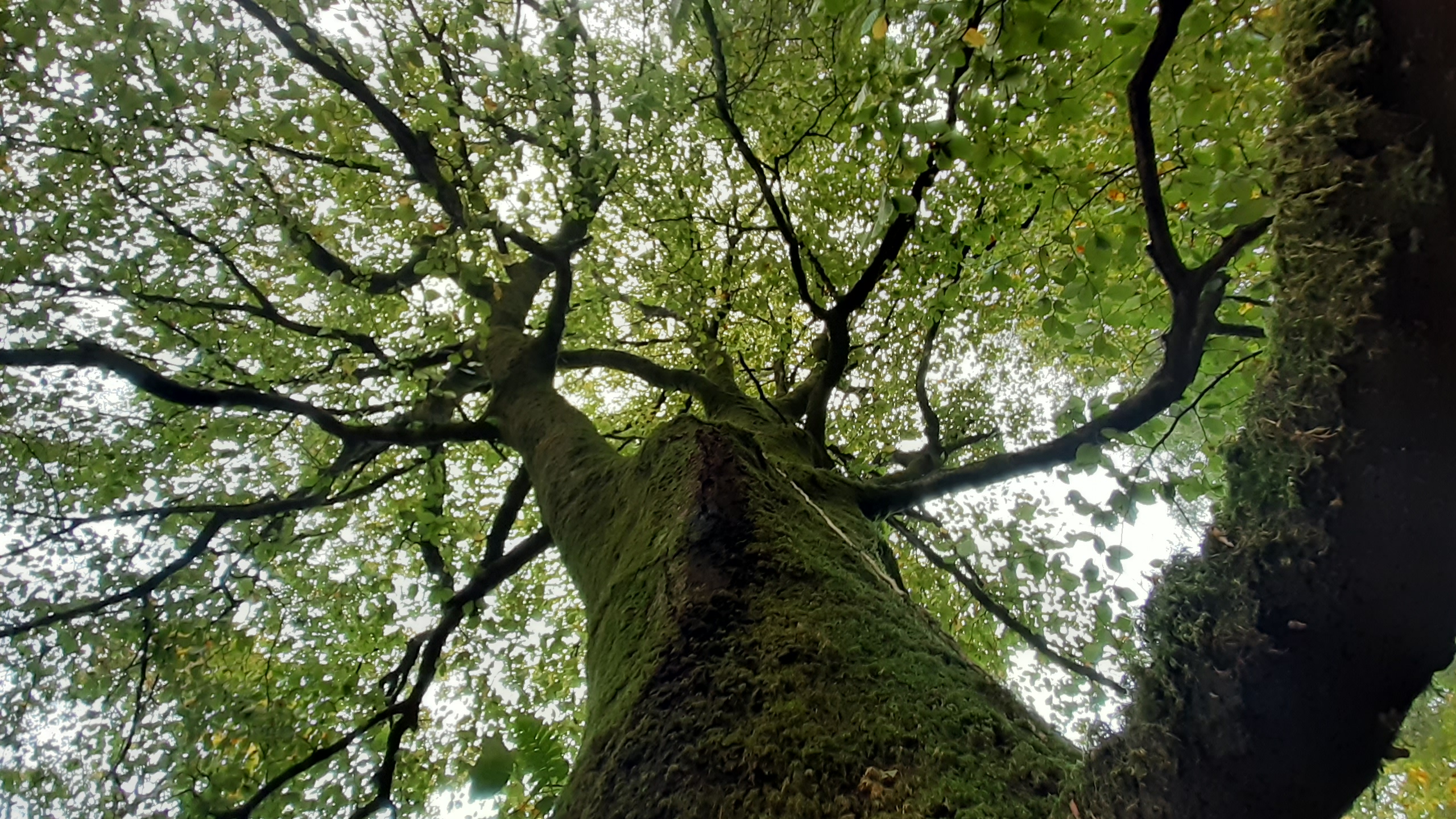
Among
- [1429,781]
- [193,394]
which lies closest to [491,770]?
[193,394]

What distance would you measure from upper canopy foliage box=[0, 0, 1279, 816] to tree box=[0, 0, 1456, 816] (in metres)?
0.05

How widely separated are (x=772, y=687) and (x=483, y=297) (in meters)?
4.83

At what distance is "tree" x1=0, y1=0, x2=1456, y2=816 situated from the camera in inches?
44.2

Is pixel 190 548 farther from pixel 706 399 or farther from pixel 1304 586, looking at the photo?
pixel 1304 586

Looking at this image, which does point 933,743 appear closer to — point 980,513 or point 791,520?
point 791,520

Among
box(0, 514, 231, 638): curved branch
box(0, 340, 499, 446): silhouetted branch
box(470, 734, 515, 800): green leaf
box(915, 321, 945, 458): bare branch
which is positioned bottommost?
box(470, 734, 515, 800): green leaf

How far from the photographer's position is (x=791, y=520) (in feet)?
9.00

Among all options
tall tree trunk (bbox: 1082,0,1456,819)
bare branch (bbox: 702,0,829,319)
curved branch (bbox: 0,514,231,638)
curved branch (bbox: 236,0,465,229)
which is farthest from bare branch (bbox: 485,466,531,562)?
tall tree trunk (bbox: 1082,0,1456,819)

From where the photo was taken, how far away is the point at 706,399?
5414mm

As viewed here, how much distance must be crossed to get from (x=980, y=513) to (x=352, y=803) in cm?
661

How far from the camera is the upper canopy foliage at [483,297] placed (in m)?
2.81

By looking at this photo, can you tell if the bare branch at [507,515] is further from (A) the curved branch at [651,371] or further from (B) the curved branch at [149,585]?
(B) the curved branch at [149,585]

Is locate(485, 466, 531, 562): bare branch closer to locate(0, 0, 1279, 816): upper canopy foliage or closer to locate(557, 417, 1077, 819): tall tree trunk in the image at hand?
locate(0, 0, 1279, 816): upper canopy foliage

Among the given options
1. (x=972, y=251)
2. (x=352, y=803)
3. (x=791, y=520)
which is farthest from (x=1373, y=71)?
(x=352, y=803)
